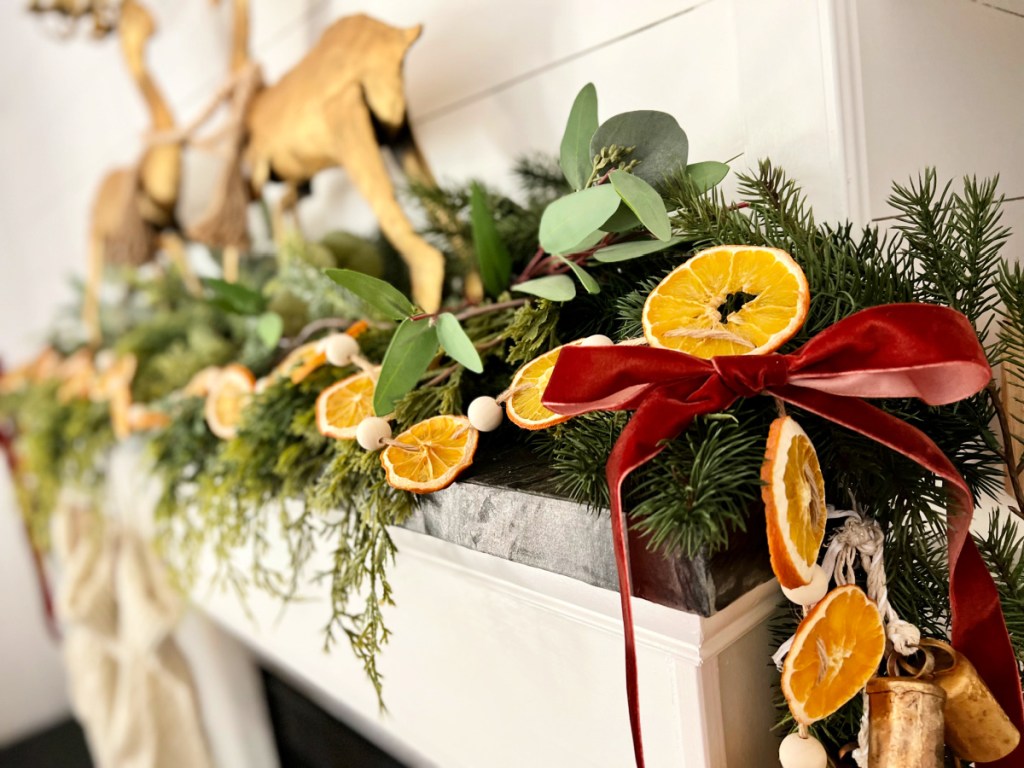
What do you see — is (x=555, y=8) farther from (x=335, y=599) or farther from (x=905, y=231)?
(x=335, y=599)

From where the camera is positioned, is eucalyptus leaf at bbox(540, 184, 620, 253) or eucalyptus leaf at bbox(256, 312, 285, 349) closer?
eucalyptus leaf at bbox(540, 184, 620, 253)

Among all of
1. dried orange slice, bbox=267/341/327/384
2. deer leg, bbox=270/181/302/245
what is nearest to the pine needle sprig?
dried orange slice, bbox=267/341/327/384

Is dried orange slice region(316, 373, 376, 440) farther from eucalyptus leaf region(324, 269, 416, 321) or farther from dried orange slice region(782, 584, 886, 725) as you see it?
dried orange slice region(782, 584, 886, 725)

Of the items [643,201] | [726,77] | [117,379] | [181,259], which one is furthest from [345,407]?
[181,259]

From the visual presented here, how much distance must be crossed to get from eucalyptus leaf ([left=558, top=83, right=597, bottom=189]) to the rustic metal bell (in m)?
0.33

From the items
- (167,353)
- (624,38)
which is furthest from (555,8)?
(167,353)

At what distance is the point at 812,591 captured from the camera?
0.34 m

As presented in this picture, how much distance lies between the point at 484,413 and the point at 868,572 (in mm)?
230

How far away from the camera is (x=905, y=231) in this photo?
16.4 inches

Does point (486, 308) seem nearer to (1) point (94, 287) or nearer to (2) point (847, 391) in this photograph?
(2) point (847, 391)

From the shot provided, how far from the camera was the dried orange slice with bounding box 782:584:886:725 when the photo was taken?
33cm

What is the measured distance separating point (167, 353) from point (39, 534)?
0.67m

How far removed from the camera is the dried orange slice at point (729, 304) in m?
0.36

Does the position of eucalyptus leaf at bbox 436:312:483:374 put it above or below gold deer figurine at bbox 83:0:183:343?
below
